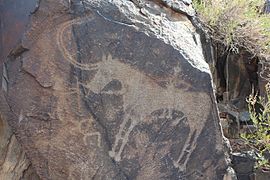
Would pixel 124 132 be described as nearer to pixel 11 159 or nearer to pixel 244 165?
pixel 11 159

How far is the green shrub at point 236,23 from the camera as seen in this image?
9.52ft

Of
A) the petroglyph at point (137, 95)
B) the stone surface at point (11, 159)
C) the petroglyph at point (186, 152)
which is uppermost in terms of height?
the petroglyph at point (137, 95)

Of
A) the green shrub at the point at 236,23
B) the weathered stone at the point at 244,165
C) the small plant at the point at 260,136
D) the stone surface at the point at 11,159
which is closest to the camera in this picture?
the stone surface at the point at 11,159

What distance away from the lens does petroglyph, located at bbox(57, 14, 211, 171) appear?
6.06 ft

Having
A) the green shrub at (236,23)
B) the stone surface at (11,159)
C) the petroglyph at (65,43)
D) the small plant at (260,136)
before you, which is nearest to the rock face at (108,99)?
the petroglyph at (65,43)

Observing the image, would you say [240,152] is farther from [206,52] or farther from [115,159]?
[115,159]

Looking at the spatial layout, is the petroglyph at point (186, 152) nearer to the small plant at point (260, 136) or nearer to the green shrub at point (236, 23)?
the small plant at point (260, 136)

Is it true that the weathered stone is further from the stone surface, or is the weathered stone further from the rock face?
the stone surface

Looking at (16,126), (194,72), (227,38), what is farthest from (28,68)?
(227,38)

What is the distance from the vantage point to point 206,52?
8.93 feet

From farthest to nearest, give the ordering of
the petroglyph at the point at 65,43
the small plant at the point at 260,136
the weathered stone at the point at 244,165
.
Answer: the small plant at the point at 260,136
the weathered stone at the point at 244,165
the petroglyph at the point at 65,43

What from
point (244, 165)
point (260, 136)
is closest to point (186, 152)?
point (244, 165)

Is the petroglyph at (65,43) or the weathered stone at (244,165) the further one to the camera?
the weathered stone at (244,165)

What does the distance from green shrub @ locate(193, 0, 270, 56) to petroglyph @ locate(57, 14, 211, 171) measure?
1.12 metres
